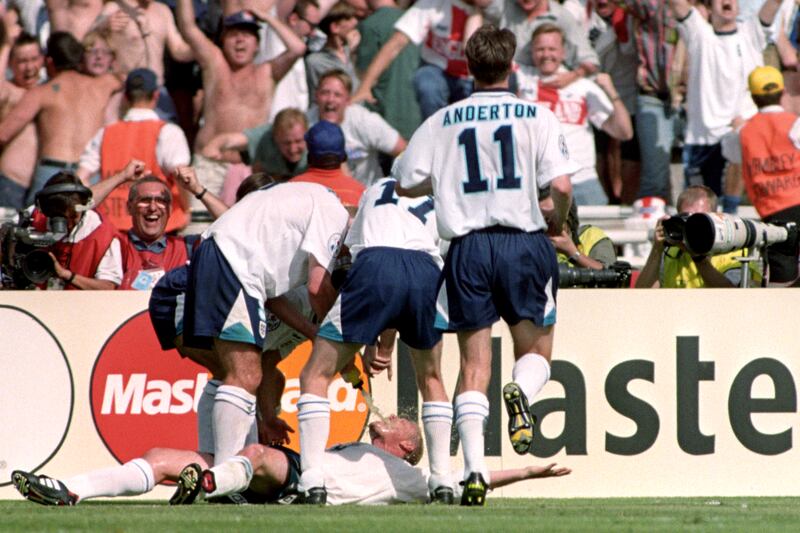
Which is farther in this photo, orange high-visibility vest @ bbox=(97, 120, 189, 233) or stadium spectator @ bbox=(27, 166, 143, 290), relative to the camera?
orange high-visibility vest @ bbox=(97, 120, 189, 233)

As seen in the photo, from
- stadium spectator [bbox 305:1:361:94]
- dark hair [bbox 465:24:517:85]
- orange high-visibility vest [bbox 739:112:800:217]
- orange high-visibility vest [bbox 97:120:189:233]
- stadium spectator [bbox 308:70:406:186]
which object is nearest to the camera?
dark hair [bbox 465:24:517:85]

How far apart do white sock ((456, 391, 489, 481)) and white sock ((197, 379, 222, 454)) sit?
1.43m

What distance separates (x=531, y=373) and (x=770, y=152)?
5197 mm

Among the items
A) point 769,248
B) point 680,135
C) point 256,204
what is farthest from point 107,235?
point 680,135

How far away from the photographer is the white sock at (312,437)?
705 centimetres

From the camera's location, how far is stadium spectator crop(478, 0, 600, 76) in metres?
12.1

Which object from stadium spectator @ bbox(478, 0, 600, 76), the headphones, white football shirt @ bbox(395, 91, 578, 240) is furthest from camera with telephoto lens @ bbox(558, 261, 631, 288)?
stadium spectator @ bbox(478, 0, 600, 76)

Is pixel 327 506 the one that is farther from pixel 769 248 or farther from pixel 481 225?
pixel 769 248

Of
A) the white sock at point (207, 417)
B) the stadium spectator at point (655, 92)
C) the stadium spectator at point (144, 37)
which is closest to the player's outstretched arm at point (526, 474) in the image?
the white sock at point (207, 417)

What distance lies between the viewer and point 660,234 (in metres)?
9.14

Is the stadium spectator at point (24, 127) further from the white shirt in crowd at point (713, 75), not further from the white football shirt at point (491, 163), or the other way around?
the white football shirt at point (491, 163)

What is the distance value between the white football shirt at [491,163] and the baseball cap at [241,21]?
18.1 ft

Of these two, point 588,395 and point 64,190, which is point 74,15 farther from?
point 588,395

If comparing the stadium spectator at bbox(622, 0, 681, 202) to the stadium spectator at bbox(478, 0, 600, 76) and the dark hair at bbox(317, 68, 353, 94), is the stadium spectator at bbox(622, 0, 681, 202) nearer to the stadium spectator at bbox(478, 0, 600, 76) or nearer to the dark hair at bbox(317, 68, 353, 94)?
the stadium spectator at bbox(478, 0, 600, 76)
